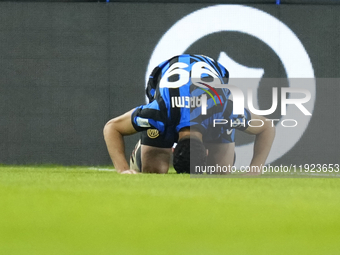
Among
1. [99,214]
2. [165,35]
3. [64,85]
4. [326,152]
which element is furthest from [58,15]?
[99,214]

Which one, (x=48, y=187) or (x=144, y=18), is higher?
(x=144, y=18)

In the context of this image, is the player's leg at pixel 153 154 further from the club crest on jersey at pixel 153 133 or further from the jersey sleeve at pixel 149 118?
the jersey sleeve at pixel 149 118

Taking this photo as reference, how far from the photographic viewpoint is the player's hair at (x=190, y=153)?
2.82m

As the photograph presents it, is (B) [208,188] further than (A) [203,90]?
No

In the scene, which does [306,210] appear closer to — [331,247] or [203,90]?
[331,247]

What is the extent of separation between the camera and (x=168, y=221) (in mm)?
1320

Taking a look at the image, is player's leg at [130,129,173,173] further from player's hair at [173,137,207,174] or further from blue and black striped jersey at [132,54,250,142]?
player's hair at [173,137,207,174]

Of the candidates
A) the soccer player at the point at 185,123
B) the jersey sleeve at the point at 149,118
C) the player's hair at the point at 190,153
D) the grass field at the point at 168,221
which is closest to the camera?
the grass field at the point at 168,221

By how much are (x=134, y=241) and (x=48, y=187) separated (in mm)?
951

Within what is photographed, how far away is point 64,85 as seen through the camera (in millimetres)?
5168

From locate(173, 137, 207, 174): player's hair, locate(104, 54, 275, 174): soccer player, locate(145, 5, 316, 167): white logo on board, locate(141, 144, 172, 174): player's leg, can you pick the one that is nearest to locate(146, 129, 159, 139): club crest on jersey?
locate(104, 54, 275, 174): soccer player

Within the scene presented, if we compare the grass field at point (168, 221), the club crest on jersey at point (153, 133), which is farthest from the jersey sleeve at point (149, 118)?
the grass field at point (168, 221)

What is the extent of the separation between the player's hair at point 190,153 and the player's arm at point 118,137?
505 millimetres

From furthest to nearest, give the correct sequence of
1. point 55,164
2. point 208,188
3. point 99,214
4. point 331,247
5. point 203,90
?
point 55,164, point 203,90, point 208,188, point 99,214, point 331,247
